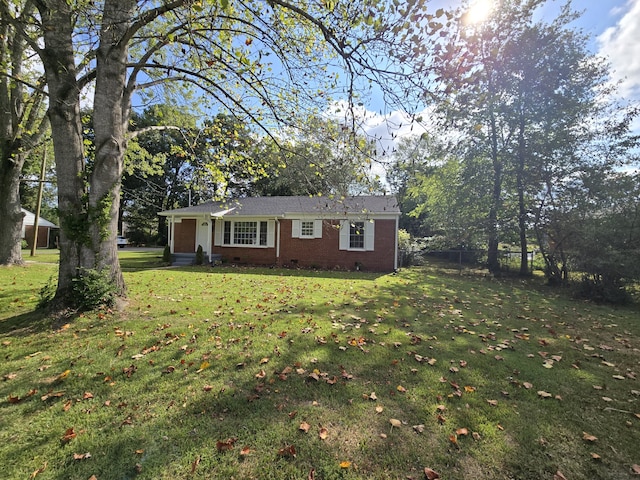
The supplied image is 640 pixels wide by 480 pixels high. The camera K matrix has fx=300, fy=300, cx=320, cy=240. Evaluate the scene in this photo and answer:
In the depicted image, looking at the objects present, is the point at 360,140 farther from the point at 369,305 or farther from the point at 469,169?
the point at 469,169

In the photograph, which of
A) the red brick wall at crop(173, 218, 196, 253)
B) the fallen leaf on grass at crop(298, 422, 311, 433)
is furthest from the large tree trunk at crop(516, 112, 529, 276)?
the red brick wall at crop(173, 218, 196, 253)

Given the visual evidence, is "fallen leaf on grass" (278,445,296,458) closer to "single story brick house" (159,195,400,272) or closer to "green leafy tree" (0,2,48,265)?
"single story brick house" (159,195,400,272)

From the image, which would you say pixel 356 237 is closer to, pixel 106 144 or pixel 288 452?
pixel 106 144

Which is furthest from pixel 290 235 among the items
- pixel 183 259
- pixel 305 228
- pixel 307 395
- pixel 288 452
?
pixel 288 452

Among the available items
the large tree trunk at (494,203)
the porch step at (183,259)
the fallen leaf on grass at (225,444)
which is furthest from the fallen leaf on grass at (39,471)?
the large tree trunk at (494,203)

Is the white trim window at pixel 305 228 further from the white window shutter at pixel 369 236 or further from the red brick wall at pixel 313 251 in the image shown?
the white window shutter at pixel 369 236

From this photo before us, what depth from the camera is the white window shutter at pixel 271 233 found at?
16.6 m

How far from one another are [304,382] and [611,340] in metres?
6.09

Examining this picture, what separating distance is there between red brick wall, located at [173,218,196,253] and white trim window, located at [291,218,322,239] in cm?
618

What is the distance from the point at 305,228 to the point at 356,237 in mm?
2811

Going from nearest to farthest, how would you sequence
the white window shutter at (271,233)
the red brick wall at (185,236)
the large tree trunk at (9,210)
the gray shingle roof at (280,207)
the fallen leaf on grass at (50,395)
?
the fallen leaf on grass at (50,395)
the large tree trunk at (9,210)
the gray shingle roof at (280,207)
the white window shutter at (271,233)
the red brick wall at (185,236)

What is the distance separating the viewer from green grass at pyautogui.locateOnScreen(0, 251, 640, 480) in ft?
7.61

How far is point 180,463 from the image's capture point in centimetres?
224

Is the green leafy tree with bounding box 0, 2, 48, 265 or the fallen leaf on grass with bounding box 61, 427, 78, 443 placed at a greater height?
the green leafy tree with bounding box 0, 2, 48, 265
